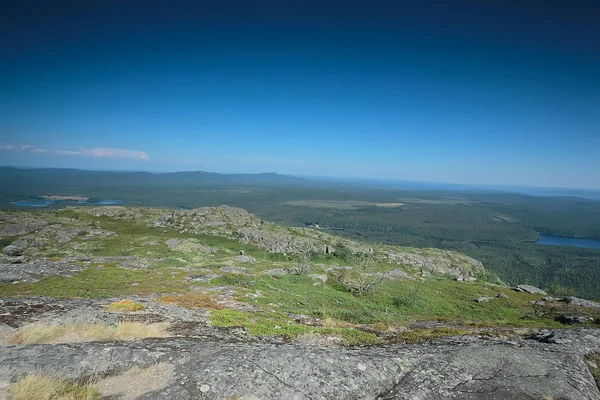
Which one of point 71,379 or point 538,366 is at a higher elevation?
point 71,379

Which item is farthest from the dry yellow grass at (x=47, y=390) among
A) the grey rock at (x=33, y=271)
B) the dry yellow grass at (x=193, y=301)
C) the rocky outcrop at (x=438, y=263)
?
the rocky outcrop at (x=438, y=263)

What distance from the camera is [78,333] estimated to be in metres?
14.8

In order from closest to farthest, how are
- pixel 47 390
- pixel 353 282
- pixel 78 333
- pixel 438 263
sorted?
pixel 47 390, pixel 78 333, pixel 353 282, pixel 438 263

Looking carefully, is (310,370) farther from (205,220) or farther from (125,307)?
(205,220)

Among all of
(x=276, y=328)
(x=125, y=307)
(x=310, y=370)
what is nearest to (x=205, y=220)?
(x=125, y=307)

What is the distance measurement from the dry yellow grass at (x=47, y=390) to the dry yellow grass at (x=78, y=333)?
5129 mm

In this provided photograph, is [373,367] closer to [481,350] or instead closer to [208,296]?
[481,350]

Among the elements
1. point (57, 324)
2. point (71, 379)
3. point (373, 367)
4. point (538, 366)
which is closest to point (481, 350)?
point (538, 366)

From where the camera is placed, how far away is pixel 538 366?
45.4ft

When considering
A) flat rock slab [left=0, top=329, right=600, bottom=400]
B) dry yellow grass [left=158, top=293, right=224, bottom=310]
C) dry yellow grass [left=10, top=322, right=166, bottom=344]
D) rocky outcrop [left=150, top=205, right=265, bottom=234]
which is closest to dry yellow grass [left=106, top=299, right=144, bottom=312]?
dry yellow grass [left=158, top=293, right=224, bottom=310]

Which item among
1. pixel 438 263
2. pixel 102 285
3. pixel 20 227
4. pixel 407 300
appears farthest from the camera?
pixel 438 263

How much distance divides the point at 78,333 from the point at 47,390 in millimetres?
6826

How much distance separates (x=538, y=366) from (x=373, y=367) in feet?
28.0

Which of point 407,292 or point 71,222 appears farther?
point 71,222
